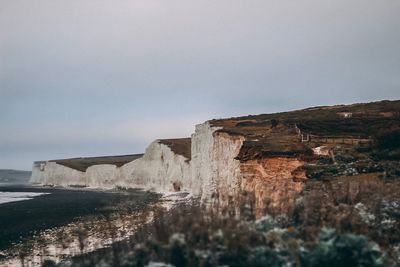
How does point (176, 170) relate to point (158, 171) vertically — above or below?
above

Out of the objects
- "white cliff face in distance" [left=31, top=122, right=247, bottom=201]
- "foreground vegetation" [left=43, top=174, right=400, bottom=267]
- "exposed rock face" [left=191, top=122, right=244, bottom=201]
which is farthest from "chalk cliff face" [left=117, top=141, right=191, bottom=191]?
"foreground vegetation" [left=43, top=174, right=400, bottom=267]

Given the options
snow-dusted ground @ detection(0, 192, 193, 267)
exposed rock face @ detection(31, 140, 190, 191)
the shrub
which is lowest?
snow-dusted ground @ detection(0, 192, 193, 267)

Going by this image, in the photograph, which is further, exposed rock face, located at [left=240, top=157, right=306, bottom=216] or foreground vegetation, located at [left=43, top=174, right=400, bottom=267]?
exposed rock face, located at [left=240, top=157, right=306, bottom=216]

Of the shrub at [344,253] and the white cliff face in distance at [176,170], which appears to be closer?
the shrub at [344,253]

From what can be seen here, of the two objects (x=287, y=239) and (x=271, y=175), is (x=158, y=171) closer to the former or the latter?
(x=271, y=175)

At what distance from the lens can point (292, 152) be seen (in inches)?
1199

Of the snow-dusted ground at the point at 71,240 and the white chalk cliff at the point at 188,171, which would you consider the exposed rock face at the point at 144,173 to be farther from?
the snow-dusted ground at the point at 71,240

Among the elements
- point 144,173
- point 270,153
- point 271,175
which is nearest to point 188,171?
point 144,173

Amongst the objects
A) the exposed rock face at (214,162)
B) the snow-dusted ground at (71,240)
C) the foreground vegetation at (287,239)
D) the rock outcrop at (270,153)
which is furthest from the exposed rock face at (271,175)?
the foreground vegetation at (287,239)

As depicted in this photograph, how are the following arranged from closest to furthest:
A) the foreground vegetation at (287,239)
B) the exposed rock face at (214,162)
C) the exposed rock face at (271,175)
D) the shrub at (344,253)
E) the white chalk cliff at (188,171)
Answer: the shrub at (344,253), the foreground vegetation at (287,239), the exposed rock face at (271,175), the white chalk cliff at (188,171), the exposed rock face at (214,162)

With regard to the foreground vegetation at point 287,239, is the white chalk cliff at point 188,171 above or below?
above

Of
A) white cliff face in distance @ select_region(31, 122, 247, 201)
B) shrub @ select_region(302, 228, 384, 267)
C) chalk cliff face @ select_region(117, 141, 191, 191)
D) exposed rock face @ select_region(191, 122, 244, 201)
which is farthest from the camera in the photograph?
chalk cliff face @ select_region(117, 141, 191, 191)

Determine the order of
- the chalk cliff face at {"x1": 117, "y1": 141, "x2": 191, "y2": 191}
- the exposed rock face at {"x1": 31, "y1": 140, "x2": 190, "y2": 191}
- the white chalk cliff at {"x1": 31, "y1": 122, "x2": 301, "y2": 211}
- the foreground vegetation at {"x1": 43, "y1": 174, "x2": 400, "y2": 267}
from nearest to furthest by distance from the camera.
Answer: the foreground vegetation at {"x1": 43, "y1": 174, "x2": 400, "y2": 267} < the white chalk cliff at {"x1": 31, "y1": 122, "x2": 301, "y2": 211} < the chalk cliff face at {"x1": 117, "y1": 141, "x2": 191, "y2": 191} < the exposed rock face at {"x1": 31, "y1": 140, "x2": 190, "y2": 191}

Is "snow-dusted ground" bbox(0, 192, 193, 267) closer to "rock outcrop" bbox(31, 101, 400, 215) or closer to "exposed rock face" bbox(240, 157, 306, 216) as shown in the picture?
"rock outcrop" bbox(31, 101, 400, 215)
